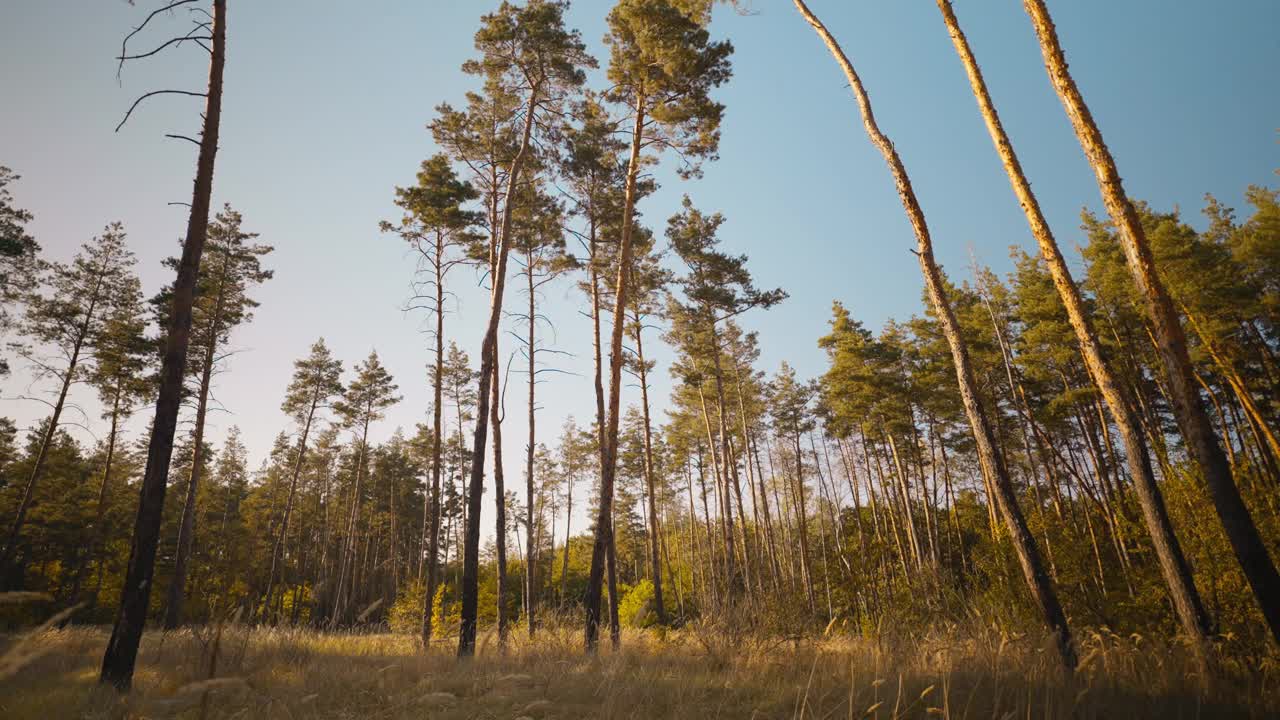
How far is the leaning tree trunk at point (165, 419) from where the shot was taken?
5.43m

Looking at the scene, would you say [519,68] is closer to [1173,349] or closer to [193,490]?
[1173,349]

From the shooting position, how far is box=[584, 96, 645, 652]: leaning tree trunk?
8867 mm

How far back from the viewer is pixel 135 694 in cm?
483

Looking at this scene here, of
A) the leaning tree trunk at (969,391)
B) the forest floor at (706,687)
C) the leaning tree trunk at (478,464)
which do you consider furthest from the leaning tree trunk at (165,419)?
the leaning tree trunk at (969,391)

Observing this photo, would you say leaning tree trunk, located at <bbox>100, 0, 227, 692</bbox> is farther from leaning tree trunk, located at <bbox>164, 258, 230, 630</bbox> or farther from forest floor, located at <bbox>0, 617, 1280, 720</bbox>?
leaning tree trunk, located at <bbox>164, 258, 230, 630</bbox>

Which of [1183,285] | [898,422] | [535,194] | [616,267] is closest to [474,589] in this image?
[616,267]

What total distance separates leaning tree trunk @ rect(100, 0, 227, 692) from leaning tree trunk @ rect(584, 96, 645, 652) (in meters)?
5.45

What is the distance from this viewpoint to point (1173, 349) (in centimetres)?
557

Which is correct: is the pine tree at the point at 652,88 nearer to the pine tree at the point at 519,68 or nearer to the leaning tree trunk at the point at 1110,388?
the pine tree at the point at 519,68

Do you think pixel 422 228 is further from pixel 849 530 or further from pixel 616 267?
pixel 849 530

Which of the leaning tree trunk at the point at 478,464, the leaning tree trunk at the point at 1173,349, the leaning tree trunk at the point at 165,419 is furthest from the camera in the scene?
the leaning tree trunk at the point at 478,464

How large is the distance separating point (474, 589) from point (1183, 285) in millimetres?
19873

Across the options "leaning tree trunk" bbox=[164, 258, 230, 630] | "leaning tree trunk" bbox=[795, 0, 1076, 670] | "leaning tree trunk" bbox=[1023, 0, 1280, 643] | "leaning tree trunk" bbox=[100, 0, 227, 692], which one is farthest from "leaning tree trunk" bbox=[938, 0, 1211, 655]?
"leaning tree trunk" bbox=[164, 258, 230, 630]

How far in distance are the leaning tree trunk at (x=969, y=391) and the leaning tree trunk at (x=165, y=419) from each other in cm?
947
